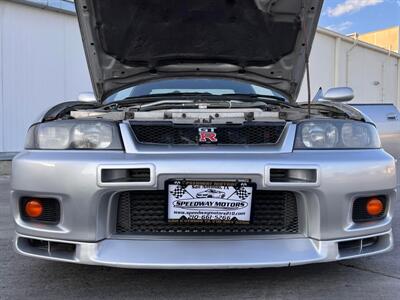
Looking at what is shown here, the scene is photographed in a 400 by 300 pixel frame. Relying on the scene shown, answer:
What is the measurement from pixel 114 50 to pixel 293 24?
1468mm

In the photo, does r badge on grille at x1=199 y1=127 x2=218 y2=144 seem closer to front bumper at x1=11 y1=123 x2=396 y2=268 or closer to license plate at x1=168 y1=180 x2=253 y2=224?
front bumper at x1=11 y1=123 x2=396 y2=268

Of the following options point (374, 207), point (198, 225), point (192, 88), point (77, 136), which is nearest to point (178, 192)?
point (198, 225)

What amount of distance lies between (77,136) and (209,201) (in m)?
0.82

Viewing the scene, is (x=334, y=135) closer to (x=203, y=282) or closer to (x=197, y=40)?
(x=203, y=282)

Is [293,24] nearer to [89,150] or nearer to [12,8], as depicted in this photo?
[89,150]

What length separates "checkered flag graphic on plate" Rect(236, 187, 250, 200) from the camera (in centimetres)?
241

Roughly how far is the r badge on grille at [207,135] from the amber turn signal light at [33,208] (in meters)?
0.93

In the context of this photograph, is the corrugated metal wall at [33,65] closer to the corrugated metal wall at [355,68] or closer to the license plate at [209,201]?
the license plate at [209,201]

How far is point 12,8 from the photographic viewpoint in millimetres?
9742

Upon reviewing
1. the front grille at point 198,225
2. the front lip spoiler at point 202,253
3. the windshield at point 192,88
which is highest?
the windshield at point 192,88

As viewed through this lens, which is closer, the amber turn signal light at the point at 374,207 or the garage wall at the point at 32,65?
the amber turn signal light at the point at 374,207

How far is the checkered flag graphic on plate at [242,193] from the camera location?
7.91 ft

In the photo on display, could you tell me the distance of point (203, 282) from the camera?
278 centimetres

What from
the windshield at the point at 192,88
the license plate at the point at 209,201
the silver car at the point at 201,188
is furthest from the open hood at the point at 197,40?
the license plate at the point at 209,201
